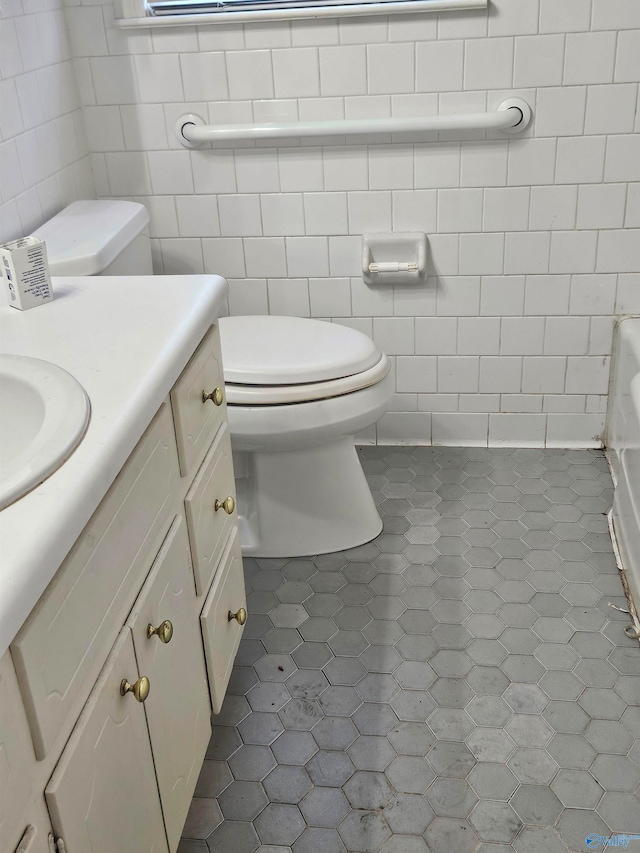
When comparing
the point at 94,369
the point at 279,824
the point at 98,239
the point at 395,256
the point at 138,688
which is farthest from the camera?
the point at 395,256

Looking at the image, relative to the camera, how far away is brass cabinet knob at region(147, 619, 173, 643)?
1.11 meters

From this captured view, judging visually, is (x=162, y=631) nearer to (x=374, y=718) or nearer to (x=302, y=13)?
(x=374, y=718)

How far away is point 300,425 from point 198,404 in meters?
0.56

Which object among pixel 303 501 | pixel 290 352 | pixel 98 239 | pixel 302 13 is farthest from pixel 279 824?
pixel 302 13

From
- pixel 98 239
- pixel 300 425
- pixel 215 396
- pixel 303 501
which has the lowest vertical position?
pixel 303 501

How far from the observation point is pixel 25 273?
1.37 m

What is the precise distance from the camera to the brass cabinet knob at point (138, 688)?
1020 mm

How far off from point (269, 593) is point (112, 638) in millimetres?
1029

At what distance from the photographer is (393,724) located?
1.65m

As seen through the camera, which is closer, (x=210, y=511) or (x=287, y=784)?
(x=210, y=511)

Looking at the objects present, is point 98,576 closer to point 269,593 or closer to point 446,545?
point 269,593

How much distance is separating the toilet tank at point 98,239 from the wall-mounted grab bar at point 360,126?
0.29 m

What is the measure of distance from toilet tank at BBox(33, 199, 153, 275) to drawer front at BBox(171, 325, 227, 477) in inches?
16.9

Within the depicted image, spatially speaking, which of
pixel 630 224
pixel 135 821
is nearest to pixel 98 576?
pixel 135 821
